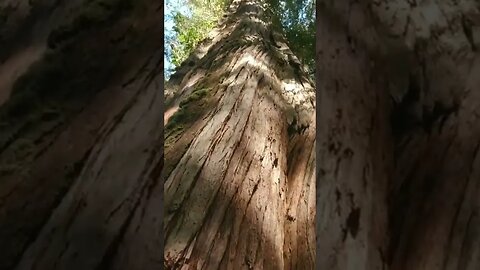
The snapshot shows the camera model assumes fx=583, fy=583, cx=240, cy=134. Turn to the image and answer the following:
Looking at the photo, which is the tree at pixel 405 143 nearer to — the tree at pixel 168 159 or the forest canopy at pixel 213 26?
the tree at pixel 168 159

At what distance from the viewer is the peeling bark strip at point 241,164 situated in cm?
145

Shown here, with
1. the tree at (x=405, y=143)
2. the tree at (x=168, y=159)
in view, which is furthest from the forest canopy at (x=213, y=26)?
the tree at (x=405, y=143)

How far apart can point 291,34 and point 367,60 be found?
4640 mm

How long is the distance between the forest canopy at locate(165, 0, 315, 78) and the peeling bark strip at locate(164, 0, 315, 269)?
2.48 m

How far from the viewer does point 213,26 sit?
4.76m

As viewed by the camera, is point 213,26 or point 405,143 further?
point 213,26

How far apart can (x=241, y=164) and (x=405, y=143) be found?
1121 millimetres

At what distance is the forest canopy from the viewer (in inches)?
197

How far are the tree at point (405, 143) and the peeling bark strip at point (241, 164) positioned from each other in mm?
804

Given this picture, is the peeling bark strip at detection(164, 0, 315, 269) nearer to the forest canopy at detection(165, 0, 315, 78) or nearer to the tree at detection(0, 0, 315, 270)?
the tree at detection(0, 0, 315, 270)

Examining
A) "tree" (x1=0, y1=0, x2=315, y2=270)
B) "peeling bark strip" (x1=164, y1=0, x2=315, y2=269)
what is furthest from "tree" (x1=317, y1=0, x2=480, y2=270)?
"peeling bark strip" (x1=164, y1=0, x2=315, y2=269)

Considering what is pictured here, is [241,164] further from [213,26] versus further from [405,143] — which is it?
[213,26]

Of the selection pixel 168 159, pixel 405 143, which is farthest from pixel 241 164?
pixel 405 143

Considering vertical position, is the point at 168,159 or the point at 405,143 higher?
the point at 405,143
